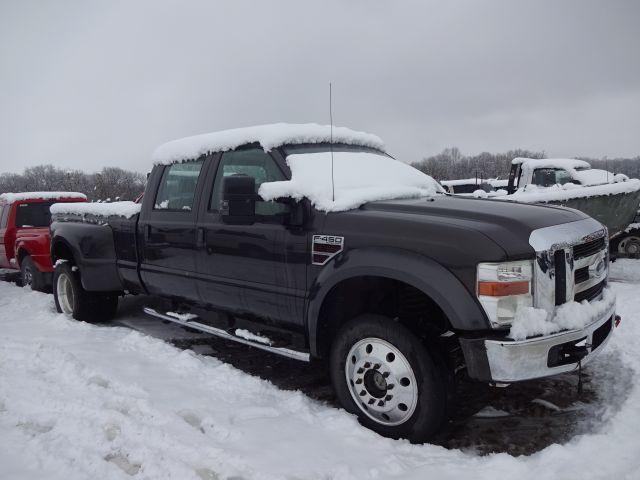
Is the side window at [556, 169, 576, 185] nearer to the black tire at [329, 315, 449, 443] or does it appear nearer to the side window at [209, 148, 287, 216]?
the side window at [209, 148, 287, 216]

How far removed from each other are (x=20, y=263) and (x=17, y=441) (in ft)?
22.9

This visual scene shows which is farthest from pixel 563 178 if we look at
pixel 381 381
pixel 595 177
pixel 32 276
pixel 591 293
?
pixel 32 276

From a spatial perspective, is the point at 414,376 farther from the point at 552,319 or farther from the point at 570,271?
the point at 570,271

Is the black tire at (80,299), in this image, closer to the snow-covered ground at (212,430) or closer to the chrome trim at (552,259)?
the snow-covered ground at (212,430)

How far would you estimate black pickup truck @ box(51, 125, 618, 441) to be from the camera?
115 inches

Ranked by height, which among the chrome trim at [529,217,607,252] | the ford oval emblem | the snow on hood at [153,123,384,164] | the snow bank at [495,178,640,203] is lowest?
the ford oval emblem

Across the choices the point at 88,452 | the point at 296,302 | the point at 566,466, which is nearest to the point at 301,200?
the point at 296,302

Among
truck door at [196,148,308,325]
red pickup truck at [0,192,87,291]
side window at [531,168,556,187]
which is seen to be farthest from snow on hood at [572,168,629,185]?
red pickup truck at [0,192,87,291]

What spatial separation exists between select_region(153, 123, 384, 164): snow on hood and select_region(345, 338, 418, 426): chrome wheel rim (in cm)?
177

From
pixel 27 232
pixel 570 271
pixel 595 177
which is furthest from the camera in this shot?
pixel 595 177

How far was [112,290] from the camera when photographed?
5.70 meters

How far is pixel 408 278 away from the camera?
10.1 ft

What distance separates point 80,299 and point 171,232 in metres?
1.98

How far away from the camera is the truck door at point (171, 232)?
4590 mm
